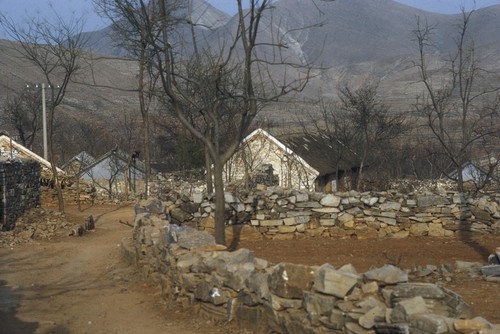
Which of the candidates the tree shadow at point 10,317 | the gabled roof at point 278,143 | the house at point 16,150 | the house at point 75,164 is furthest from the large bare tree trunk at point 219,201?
the house at point 75,164

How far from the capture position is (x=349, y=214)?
16.6 m

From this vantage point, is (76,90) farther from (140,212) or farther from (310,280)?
(310,280)

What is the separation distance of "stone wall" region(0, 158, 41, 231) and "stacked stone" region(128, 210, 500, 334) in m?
9.44

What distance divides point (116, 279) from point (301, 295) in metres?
5.52

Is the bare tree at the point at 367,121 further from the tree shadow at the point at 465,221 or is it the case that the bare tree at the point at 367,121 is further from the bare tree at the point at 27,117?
the bare tree at the point at 27,117

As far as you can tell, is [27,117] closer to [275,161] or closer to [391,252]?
[275,161]

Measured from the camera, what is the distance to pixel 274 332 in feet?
24.4

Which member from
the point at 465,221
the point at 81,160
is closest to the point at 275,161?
the point at 81,160

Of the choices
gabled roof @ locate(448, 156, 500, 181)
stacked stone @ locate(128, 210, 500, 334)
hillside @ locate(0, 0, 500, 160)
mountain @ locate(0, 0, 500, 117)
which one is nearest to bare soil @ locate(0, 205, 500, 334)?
stacked stone @ locate(128, 210, 500, 334)

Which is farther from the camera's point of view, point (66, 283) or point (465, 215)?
point (465, 215)

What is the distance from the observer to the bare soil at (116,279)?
8922mm

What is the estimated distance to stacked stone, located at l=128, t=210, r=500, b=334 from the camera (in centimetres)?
590

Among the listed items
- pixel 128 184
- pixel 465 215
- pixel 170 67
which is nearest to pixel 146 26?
→ pixel 170 67

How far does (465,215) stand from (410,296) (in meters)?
10.7
